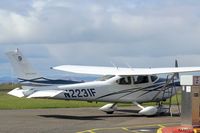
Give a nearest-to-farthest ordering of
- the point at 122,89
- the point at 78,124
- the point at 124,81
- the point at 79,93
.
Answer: the point at 78,124 < the point at 79,93 < the point at 122,89 < the point at 124,81

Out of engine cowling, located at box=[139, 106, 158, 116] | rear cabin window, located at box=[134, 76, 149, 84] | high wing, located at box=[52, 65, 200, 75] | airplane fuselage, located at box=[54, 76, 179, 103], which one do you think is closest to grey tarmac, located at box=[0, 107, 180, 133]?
engine cowling, located at box=[139, 106, 158, 116]

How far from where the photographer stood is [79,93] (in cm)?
2584

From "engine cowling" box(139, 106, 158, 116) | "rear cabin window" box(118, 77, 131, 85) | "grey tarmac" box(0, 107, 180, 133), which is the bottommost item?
"grey tarmac" box(0, 107, 180, 133)

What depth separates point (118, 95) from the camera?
2719cm

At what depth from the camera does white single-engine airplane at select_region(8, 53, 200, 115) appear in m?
25.6

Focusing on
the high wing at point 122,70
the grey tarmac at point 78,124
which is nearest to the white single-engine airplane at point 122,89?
the high wing at point 122,70

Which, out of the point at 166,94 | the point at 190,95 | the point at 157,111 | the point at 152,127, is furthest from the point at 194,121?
the point at 166,94

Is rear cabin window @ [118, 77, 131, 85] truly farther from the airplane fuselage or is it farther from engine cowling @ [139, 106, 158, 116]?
engine cowling @ [139, 106, 158, 116]

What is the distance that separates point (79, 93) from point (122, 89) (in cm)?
266

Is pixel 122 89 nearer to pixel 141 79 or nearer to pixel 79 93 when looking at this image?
pixel 141 79

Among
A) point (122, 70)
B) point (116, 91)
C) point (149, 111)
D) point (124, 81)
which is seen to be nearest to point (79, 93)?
point (116, 91)

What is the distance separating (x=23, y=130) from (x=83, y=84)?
7347 mm

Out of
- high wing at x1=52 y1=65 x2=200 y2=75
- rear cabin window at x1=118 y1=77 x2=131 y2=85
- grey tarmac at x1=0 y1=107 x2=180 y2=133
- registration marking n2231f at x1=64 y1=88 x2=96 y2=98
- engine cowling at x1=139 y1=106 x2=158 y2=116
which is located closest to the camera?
grey tarmac at x1=0 y1=107 x2=180 y2=133

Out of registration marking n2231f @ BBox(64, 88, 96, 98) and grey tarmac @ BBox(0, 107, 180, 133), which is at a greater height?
registration marking n2231f @ BBox(64, 88, 96, 98)
